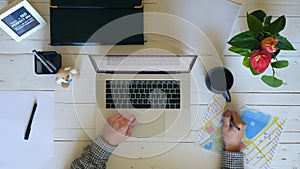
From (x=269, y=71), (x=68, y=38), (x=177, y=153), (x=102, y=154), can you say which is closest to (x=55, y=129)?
(x=102, y=154)

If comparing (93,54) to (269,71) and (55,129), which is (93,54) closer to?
(55,129)

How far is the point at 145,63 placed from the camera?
113 cm

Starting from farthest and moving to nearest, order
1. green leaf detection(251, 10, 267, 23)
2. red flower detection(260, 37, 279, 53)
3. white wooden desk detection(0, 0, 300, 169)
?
white wooden desk detection(0, 0, 300, 169) < green leaf detection(251, 10, 267, 23) < red flower detection(260, 37, 279, 53)

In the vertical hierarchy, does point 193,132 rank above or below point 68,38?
below

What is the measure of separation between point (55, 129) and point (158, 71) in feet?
1.31

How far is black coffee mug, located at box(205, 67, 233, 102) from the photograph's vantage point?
1.12 meters

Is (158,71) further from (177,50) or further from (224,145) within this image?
(224,145)

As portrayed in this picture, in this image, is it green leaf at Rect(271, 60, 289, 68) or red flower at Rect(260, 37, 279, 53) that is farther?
green leaf at Rect(271, 60, 289, 68)

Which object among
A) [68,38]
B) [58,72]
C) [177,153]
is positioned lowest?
[177,153]

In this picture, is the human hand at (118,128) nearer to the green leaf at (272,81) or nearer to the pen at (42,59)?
the pen at (42,59)

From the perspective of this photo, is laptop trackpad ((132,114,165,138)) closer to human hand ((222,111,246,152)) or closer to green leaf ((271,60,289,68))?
human hand ((222,111,246,152))

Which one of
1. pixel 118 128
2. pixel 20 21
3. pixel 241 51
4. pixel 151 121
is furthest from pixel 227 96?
pixel 20 21

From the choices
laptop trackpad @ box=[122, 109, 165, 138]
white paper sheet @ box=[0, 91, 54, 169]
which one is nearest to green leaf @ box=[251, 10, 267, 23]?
laptop trackpad @ box=[122, 109, 165, 138]

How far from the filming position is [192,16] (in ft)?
3.80
